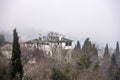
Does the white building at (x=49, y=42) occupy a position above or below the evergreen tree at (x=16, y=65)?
above

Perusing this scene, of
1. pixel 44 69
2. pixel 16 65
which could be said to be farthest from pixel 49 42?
pixel 16 65

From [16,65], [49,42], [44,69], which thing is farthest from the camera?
[49,42]

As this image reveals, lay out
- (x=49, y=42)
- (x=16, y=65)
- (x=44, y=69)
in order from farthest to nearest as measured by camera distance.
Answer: (x=49, y=42) < (x=44, y=69) < (x=16, y=65)

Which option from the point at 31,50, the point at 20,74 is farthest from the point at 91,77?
the point at 31,50

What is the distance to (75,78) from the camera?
37344 millimetres

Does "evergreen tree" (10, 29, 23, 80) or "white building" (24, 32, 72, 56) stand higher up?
"white building" (24, 32, 72, 56)

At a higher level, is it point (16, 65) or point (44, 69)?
point (16, 65)

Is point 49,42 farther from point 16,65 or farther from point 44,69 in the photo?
point 16,65

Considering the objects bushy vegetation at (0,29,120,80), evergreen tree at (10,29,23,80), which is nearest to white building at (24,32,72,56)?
bushy vegetation at (0,29,120,80)

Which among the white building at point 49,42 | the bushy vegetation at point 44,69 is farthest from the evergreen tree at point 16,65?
the white building at point 49,42

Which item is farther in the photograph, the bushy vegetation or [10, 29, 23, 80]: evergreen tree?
the bushy vegetation

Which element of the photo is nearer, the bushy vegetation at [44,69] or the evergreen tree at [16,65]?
the evergreen tree at [16,65]

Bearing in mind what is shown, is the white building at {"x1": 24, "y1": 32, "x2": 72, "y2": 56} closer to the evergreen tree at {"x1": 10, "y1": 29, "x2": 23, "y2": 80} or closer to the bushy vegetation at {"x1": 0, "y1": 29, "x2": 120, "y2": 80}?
the bushy vegetation at {"x1": 0, "y1": 29, "x2": 120, "y2": 80}

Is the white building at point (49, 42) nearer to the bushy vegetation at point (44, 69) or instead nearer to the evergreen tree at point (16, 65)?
the bushy vegetation at point (44, 69)
